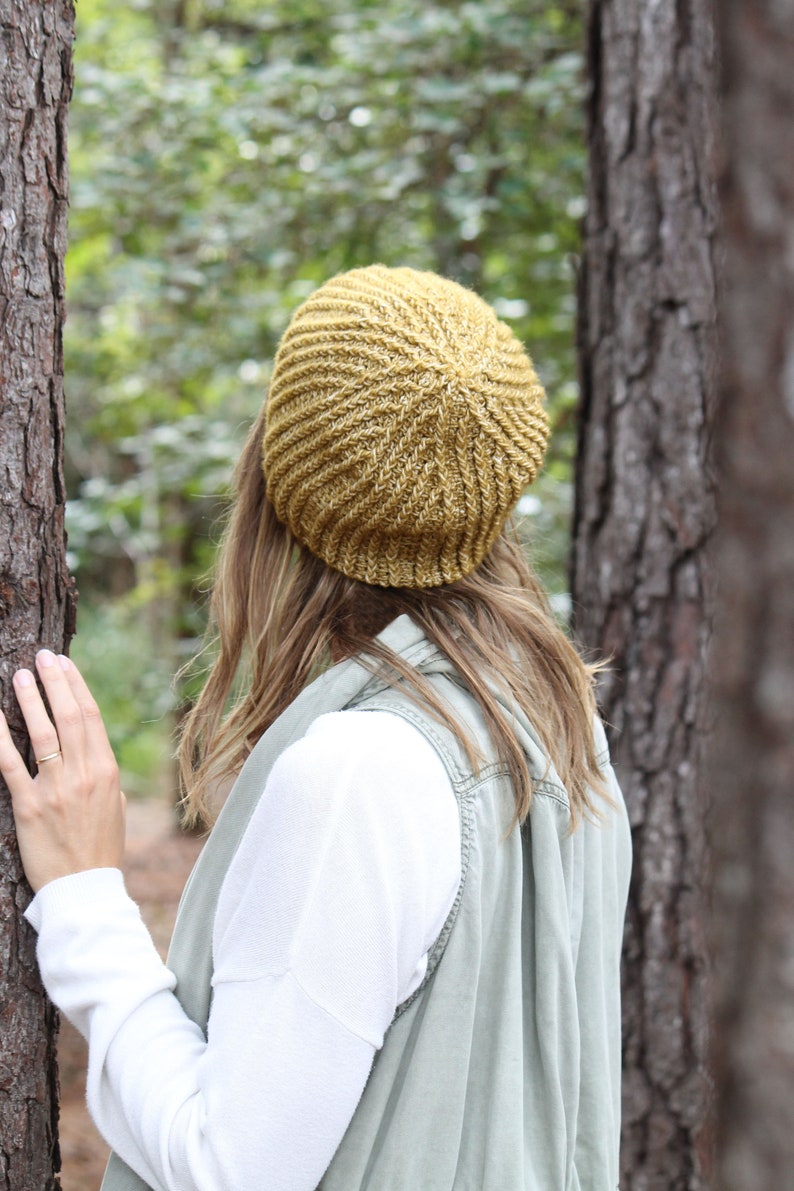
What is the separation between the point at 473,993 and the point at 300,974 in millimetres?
237

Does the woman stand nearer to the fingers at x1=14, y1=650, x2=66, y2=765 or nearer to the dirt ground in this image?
the fingers at x1=14, y1=650, x2=66, y2=765

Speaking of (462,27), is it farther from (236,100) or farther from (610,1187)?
(610,1187)

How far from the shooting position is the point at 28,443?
1650mm

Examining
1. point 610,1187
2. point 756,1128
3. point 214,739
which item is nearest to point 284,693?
point 214,739

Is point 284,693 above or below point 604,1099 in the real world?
above

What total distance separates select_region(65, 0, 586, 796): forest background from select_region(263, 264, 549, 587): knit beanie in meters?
2.10

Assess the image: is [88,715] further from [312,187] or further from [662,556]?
[312,187]

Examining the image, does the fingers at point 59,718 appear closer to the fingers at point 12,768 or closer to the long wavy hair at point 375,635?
the fingers at point 12,768

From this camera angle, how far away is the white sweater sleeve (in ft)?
3.94

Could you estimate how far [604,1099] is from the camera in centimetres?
164

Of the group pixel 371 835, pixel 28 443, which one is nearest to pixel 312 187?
pixel 28 443

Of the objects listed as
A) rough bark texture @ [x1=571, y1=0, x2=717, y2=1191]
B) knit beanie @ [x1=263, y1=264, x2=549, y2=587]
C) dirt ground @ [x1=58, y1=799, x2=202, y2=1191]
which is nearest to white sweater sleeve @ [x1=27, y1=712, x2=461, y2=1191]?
knit beanie @ [x1=263, y1=264, x2=549, y2=587]

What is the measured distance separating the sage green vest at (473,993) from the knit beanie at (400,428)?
5.0 inches

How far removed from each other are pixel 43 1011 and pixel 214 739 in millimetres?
466
